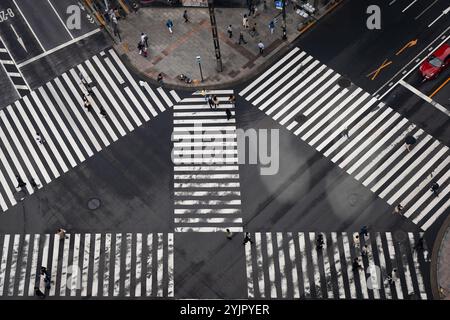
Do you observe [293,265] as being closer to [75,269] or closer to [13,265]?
[75,269]

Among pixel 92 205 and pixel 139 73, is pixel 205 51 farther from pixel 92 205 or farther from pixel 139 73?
pixel 92 205

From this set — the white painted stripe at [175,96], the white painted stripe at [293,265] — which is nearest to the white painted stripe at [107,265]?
the white painted stripe at [293,265]

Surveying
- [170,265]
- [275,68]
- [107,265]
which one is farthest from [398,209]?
[107,265]

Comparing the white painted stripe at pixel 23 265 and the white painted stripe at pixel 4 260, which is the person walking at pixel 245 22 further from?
the white painted stripe at pixel 4 260

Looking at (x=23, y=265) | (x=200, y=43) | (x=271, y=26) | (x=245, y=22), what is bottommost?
(x=23, y=265)

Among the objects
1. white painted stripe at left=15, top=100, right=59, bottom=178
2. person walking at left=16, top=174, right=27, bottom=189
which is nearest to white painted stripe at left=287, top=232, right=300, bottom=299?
white painted stripe at left=15, top=100, right=59, bottom=178

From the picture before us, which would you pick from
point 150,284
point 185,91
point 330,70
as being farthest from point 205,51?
point 150,284
